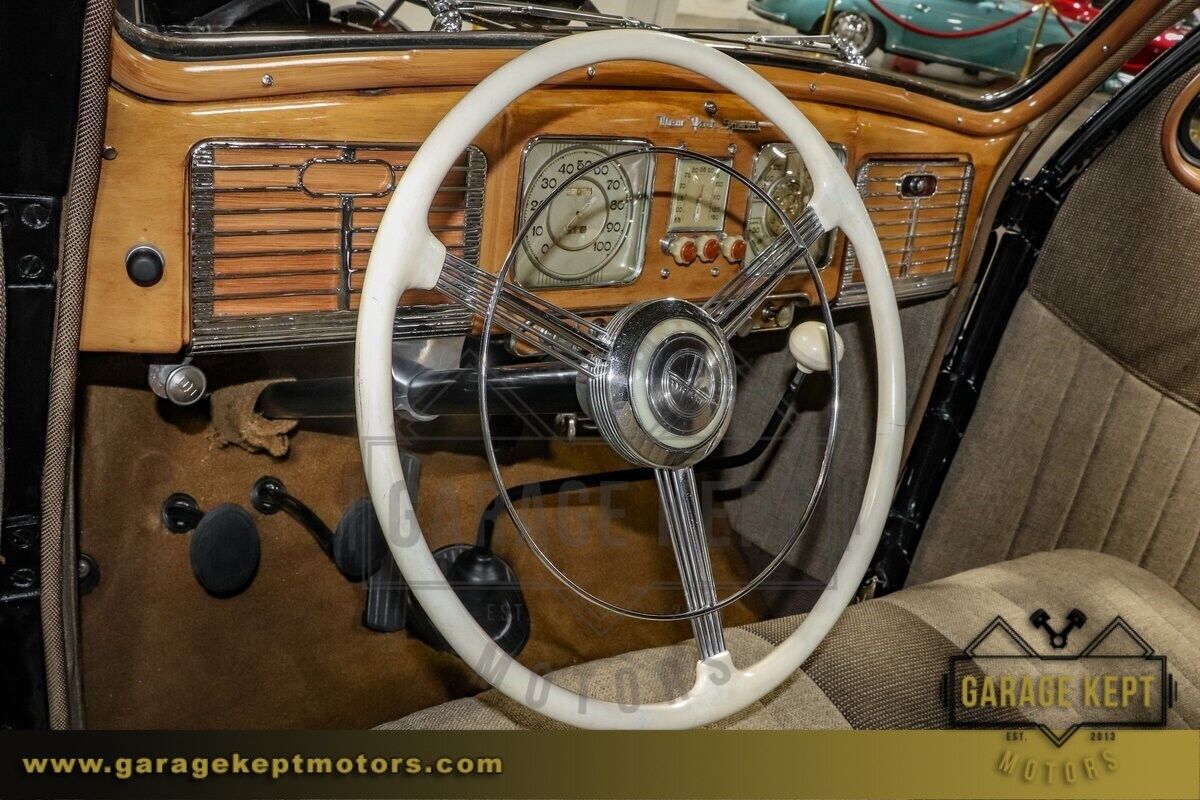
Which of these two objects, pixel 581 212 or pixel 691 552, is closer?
pixel 691 552

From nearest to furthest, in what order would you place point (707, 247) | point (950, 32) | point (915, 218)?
point (707, 247) < point (915, 218) < point (950, 32)

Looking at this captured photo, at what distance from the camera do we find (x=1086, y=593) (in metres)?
1.43

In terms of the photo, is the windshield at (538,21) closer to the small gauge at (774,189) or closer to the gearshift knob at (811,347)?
the small gauge at (774,189)

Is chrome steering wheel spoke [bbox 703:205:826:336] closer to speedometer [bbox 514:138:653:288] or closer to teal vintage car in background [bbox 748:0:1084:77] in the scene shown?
speedometer [bbox 514:138:653:288]

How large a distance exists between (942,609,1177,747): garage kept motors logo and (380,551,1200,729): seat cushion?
0.01 meters

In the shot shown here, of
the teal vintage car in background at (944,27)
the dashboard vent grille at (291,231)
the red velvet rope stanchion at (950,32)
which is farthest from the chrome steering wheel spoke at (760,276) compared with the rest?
the red velvet rope stanchion at (950,32)

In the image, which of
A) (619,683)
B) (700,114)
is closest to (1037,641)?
(619,683)

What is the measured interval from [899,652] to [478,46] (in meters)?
0.89

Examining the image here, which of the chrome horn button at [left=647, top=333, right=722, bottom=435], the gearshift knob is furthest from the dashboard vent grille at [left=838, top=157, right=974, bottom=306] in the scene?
the chrome horn button at [left=647, top=333, right=722, bottom=435]

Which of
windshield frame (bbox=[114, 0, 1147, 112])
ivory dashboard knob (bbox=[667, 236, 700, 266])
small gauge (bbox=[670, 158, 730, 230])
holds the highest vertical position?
windshield frame (bbox=[114, 0, 1147, 112])

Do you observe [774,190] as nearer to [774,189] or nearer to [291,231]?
[774,189]

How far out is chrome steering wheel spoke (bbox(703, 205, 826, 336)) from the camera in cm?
117

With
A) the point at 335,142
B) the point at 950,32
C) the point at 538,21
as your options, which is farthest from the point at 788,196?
the point at 950,32

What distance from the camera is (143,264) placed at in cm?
104
